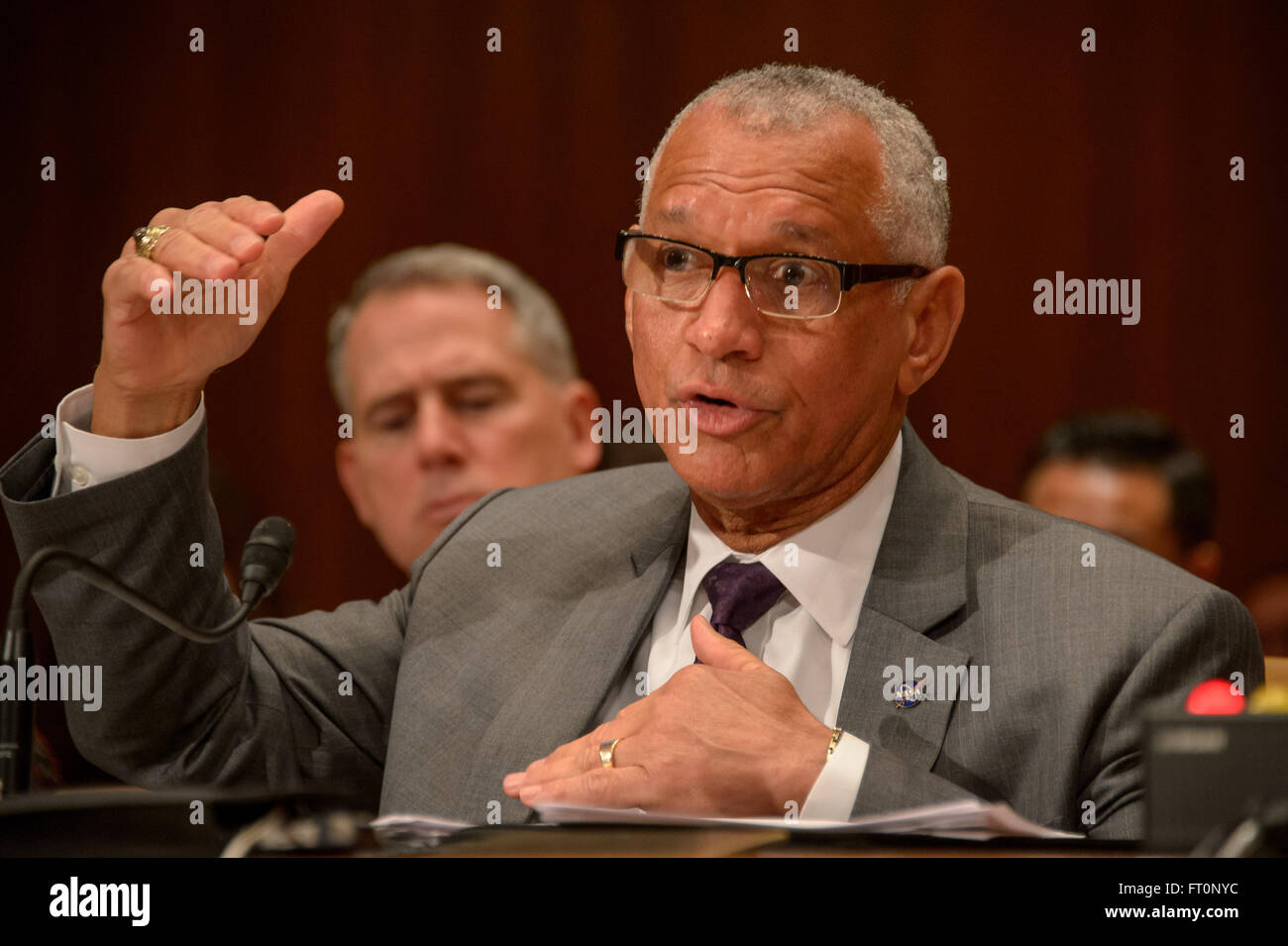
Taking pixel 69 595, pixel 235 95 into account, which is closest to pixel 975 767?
pixel 69 595

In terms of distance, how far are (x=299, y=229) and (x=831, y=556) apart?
79 cm

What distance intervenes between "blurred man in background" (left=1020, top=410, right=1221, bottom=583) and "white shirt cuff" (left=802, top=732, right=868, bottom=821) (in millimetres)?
1640

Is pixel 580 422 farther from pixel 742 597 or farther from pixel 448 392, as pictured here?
pixel 742 597

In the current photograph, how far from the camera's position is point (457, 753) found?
1693 millimetres

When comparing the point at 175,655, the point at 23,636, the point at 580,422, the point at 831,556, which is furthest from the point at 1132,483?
the point at 23,636

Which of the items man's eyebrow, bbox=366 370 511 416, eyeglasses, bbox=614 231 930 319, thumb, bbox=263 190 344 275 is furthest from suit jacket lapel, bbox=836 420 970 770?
man's eyebrow, bbox=366 370 511 416

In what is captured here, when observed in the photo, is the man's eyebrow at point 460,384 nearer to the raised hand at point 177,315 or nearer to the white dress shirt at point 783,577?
the white dress shirt at point 783,577

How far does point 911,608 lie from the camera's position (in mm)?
1633

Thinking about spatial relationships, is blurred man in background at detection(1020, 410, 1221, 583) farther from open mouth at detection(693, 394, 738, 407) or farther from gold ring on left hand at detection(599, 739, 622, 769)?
gold ring on left hand at detection(599, 739, 622, 769)

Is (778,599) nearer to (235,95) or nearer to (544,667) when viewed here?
(544,667)

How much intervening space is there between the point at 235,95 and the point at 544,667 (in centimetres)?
202

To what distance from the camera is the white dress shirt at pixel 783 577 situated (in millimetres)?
1521

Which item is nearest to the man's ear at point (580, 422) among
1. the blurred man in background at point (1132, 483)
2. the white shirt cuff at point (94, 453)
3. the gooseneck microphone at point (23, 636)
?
the blurred man in background at point (1132, 483)

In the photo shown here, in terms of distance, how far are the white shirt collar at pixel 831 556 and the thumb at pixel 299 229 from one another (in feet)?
2.08
